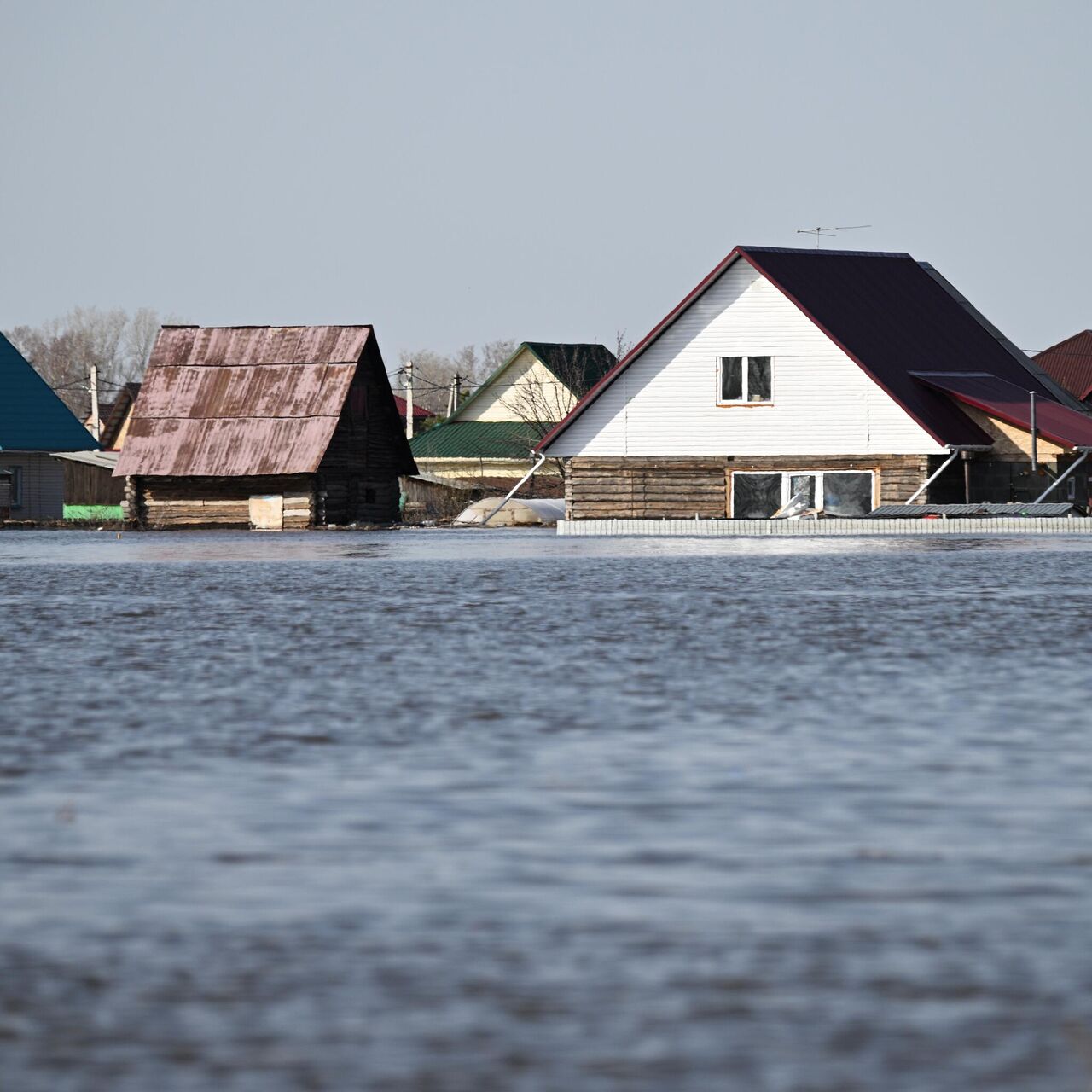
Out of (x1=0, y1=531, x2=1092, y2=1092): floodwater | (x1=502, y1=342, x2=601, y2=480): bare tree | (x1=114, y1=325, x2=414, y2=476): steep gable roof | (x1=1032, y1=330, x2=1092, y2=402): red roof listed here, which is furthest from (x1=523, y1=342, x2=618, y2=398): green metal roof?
(x1=0, y1=531, x2=1092, y2=1092): floodwater

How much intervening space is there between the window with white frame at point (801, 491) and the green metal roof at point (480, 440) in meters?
38.4

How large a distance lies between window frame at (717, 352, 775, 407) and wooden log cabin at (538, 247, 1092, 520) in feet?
0.13

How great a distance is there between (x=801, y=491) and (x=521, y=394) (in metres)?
48.3

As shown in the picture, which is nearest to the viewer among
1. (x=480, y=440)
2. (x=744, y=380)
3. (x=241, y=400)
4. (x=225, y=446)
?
(x=744, y=380)

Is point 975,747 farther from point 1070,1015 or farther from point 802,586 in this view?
point 802,586

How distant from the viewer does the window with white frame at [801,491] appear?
50312 mm

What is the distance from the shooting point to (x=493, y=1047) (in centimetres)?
398

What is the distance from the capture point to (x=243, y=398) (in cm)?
6322

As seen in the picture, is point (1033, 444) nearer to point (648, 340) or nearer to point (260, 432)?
point (648, 340)

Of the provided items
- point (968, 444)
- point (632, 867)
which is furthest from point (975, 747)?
point (968, 444)

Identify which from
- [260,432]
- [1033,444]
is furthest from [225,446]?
[1033,444]

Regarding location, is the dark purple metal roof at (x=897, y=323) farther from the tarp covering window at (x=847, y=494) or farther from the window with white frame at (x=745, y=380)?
the tarp covering window at (x=847, y=494)

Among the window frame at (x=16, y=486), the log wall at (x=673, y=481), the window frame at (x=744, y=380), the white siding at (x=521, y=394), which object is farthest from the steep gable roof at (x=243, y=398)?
the white siding at (x=521, y=394)

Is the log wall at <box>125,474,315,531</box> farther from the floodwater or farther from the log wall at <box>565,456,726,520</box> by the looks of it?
the floodwater
